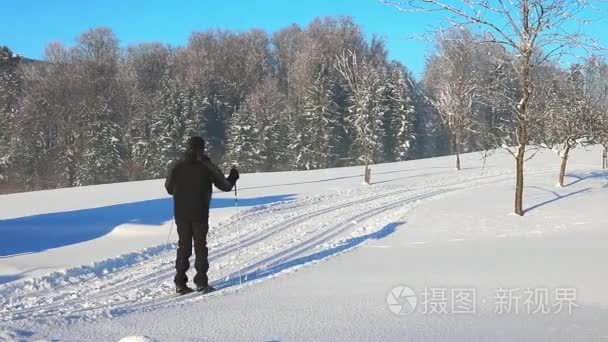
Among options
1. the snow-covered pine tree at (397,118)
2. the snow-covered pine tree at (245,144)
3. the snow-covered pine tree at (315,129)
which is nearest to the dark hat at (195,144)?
the snow-covered pine tree at (245,144)

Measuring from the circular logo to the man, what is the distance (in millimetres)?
2144

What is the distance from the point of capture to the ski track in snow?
6.41 meters

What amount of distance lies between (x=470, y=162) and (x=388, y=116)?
1701 cm

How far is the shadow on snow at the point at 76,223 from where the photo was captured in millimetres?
13547

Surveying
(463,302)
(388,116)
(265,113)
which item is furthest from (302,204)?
(388,116)

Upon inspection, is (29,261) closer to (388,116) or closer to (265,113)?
(265,113)

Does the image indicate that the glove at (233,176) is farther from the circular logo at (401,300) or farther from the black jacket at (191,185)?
the circular logo at (401,300)

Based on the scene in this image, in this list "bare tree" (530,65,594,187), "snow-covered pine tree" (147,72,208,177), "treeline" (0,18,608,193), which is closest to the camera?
"bare tree" (530,65,594,187)

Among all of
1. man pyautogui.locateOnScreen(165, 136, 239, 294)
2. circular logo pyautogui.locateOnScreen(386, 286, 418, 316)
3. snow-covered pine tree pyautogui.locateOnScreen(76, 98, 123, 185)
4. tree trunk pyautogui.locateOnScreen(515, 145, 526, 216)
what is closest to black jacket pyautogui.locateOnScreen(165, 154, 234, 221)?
man pyautogui.locateOnScreen(165, 136, 239, 294)

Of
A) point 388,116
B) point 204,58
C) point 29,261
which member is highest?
point 204,58

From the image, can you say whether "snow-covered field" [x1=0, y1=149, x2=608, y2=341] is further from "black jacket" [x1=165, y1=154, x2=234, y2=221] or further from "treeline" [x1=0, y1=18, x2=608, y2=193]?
"treeline" [x1=0, y1=18, x2=608, y2=193]

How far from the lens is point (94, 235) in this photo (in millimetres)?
14797

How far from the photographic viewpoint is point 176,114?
50.6 meters

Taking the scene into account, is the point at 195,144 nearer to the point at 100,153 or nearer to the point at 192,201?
Answer: the point at 192,201
